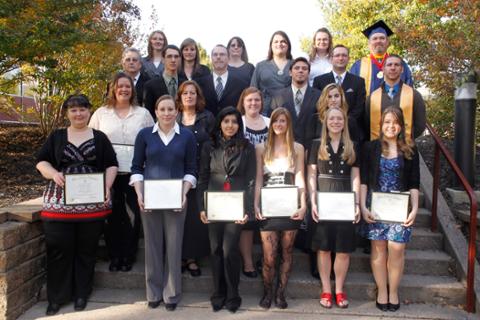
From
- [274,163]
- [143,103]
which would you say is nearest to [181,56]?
[143,103]

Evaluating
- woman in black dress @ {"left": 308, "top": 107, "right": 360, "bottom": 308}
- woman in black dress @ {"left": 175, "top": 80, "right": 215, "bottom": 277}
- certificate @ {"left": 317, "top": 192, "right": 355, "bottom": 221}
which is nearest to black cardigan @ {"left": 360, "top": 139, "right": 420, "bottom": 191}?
woman in black dress @ {"left": 308, "top": 107, "right": 360, "bottom": 308}

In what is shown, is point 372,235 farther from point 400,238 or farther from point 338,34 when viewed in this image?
point 338,34

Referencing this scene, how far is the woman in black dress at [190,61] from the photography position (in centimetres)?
584

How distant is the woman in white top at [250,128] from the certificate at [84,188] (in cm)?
157

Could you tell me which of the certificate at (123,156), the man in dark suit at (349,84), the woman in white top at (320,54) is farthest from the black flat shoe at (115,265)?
the woman in white top at (320,54)

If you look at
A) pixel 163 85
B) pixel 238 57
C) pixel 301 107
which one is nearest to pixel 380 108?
pixel 301 107

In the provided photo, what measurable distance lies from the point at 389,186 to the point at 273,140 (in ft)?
4.24

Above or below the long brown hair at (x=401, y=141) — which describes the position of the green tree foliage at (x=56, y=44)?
above

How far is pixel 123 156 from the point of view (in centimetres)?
475

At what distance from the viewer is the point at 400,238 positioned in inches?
170

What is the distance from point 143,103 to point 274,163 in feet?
6.93

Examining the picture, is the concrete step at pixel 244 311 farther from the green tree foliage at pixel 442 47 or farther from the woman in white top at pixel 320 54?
the green tree foliage at pixel 442 47

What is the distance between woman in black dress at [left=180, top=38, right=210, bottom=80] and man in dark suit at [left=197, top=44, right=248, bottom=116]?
0.54 ft

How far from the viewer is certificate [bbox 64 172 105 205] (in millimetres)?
4250
